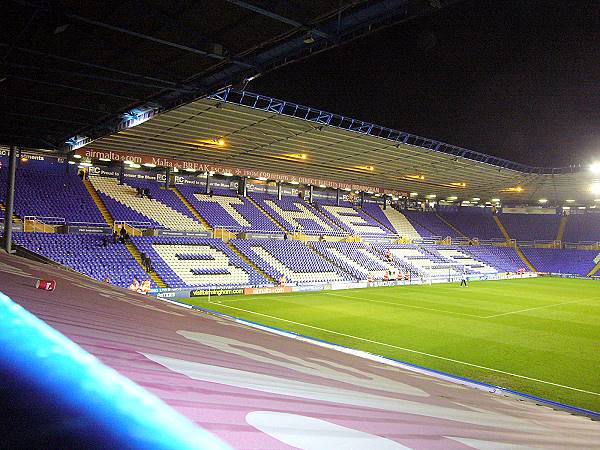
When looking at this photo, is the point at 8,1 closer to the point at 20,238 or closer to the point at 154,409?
the point at 154,409

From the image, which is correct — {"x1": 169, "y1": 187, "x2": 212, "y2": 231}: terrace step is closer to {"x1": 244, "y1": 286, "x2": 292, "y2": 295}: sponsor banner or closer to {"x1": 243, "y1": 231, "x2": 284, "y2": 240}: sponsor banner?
{"x1": 243, "y1": 231, "x2": 284, "y2": 240}: sponsor banner

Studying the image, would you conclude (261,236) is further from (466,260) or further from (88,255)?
(466,260)

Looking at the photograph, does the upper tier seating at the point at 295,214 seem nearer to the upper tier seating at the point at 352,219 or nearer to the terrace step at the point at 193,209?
the upper tier seating at the point at 352,219

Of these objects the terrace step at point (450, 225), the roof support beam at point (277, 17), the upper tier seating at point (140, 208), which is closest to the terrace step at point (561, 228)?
the terrace step at point (450, 225)

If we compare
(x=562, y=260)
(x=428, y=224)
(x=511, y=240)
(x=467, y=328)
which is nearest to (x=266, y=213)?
(x=467, y=328)

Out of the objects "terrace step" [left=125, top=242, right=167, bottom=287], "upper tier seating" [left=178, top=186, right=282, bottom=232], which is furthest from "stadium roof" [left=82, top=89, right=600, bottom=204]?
"terrace step" [left=125, top=242, right=167, bottom=287]

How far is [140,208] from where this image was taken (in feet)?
107

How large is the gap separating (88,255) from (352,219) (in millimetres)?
30559

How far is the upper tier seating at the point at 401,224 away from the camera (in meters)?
53.5

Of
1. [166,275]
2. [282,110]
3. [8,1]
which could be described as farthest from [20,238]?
[8,1]

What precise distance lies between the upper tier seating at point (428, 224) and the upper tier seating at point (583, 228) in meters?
16.8

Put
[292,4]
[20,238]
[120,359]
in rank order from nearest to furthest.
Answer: [120,359] → [292,4] → [20,238]

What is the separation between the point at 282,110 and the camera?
23.6 meters

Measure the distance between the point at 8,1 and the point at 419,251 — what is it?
45302mm
